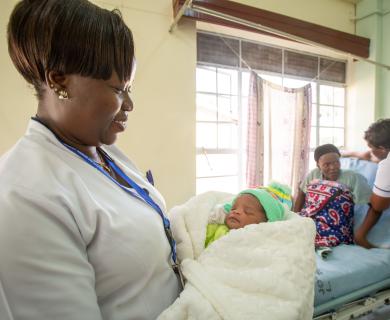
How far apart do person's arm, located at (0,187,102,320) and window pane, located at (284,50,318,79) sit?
3508 millimetres

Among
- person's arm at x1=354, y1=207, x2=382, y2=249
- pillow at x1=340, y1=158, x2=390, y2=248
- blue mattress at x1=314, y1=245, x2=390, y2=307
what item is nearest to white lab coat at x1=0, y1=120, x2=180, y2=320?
blue mattress at x1=314, y1=245, x2=390, y2=307

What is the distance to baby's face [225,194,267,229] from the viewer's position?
1091 millimetres

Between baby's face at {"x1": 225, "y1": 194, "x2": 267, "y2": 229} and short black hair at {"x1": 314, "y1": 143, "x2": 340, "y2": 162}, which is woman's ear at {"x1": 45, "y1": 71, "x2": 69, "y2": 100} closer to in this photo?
baby's face at {"x1": 225, "y1": 194, "x2": 267, "y2": 229}

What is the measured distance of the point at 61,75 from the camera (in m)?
0.56

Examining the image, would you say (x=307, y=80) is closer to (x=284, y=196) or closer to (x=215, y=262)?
(x=284, y=196)

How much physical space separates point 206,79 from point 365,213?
2.01 metres

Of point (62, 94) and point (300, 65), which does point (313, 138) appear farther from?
point (62, 94)

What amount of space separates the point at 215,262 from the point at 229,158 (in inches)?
95.4

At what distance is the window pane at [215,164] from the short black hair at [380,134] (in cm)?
141

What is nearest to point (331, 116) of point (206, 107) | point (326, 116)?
point (326, 116)

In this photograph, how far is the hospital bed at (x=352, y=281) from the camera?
61.5 inches

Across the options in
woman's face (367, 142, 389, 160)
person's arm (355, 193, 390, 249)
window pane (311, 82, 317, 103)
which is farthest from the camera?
window pane (311, 82, 317, 103)

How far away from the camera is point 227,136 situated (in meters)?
3.18

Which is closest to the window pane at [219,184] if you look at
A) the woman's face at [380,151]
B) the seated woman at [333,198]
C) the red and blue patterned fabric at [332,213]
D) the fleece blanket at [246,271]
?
the seated woman at [333,198]
